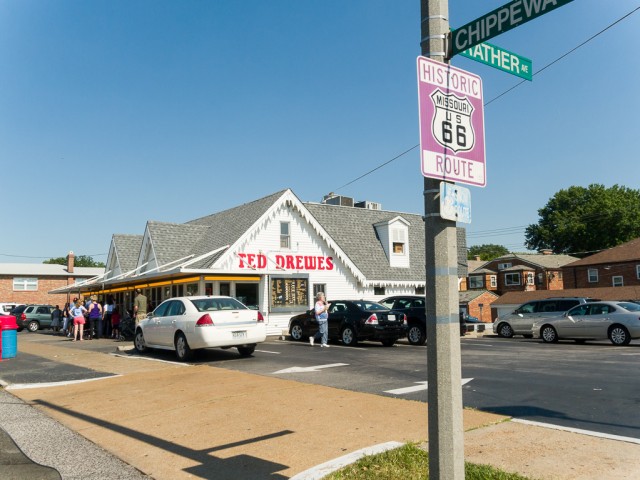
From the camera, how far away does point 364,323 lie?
18.4m

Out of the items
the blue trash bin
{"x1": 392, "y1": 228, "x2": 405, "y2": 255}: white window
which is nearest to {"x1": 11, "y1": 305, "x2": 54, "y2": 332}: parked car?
{"x1": 392, "y1": 228, "x2": 405, "y2": 255}: white window

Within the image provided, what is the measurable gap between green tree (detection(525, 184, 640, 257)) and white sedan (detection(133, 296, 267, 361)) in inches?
2888

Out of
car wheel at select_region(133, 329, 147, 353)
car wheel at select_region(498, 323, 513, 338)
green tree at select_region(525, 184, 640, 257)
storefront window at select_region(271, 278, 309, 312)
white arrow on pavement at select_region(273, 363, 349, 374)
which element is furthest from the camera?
green tree at select_region(525, 184, 640, 257)

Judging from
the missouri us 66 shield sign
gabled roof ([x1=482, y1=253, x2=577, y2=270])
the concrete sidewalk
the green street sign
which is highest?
gabled roof ([x1=482, y1=253, x2=577, y2=270])

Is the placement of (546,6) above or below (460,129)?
above

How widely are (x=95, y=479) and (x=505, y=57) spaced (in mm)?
5228

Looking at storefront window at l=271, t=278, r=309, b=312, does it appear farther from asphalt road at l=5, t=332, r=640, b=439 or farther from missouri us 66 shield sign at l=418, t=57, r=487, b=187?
missouri us 66 shield sign at l=418, t=57, r=487, b=187

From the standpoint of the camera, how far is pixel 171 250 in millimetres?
29438

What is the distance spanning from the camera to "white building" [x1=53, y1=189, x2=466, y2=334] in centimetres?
2575

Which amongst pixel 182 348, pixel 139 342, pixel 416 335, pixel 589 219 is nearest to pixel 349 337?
pixel 416 335

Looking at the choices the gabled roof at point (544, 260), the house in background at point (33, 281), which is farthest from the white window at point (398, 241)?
the gabled roof at point (544, 260)

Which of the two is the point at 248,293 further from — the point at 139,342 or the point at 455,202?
the point at 455,202

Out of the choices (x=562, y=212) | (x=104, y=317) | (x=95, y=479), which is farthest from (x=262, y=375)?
(x=562, y=212)

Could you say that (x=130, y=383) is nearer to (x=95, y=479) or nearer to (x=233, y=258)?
(x=95, y=479)
